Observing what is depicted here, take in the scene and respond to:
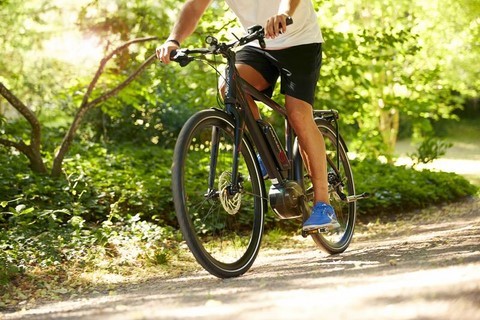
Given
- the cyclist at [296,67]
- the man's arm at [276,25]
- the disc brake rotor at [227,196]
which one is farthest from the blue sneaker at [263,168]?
the man's arm at [276,25]

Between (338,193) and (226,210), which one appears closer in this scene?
(226,210)

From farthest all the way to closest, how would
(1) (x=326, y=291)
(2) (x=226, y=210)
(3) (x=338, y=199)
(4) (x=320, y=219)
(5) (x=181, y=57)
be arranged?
(3) (x=338, y=199), (4) (x=320, y=219), (2) (x=226, y=210), (5) (x=181, y=57), (1) (x=326, y=291)

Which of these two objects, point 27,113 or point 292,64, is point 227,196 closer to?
point 292,64

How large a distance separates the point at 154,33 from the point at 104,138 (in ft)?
12.5

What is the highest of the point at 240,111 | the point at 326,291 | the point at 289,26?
the point at 289,26

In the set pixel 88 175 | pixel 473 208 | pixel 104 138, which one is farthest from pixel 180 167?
pixel 104 138

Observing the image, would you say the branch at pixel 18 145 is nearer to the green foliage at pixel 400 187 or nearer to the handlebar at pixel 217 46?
the handlebar at pixel 217 46

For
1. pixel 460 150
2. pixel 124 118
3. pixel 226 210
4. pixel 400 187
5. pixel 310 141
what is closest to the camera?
pixel 226 210

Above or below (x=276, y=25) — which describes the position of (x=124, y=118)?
above

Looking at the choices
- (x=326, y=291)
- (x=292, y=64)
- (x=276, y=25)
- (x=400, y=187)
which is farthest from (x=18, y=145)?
(x=326, y=291)

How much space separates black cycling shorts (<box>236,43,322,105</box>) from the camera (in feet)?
13.8

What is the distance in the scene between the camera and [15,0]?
37.8ft

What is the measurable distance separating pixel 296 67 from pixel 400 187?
16.0 ft

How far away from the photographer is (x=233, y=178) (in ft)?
12.8
